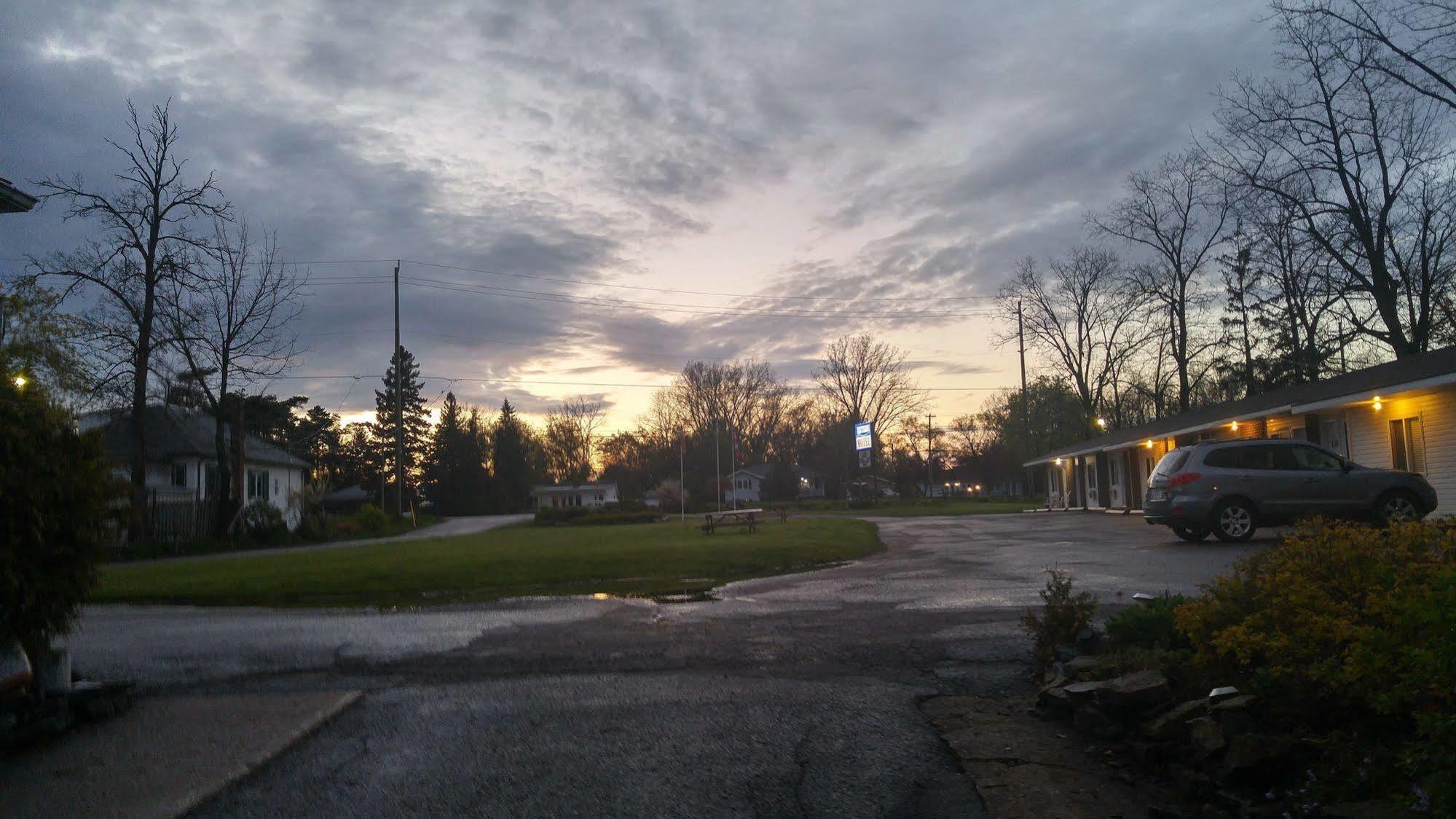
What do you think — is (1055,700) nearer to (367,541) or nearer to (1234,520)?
(1234,520)

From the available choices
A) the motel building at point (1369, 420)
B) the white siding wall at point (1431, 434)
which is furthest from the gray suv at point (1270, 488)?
the white siding wall at point (1431, 434)

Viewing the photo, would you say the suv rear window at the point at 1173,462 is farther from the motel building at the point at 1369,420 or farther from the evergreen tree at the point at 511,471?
the evergreen tree at the point at 511,471

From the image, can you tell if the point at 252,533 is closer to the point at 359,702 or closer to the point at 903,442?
the point at 359,702

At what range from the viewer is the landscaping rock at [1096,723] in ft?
17.9

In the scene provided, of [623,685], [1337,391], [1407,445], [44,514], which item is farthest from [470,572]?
[1407,445]

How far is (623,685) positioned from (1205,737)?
13.2 ft

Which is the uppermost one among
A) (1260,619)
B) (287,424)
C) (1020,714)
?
(287,424)

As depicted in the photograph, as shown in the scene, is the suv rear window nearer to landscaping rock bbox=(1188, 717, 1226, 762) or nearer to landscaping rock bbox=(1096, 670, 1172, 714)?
landscaping rock bbox=(1096, 670, 1172, 714)

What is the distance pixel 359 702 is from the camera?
671cm

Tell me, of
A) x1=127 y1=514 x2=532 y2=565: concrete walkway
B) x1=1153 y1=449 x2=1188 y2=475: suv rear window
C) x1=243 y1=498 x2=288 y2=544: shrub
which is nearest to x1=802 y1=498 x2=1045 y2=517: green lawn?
x1=127 y1=514 x2=532 y2=565: concrete walkway

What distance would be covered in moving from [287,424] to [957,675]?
82644mm

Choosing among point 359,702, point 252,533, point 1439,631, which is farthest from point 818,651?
point 252,533

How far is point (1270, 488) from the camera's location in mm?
17500

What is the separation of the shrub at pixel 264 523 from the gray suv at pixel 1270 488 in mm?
32420
